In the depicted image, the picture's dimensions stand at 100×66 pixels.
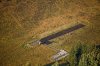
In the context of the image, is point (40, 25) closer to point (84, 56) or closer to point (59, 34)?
point (59, 34)

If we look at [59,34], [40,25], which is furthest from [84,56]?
[40,25]

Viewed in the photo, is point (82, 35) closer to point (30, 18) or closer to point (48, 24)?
point (48, 24)

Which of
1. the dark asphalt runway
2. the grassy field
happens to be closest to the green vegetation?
the grassy field

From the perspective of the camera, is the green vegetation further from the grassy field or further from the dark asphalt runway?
the dark asphalt runway

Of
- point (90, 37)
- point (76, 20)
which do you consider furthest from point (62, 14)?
point (90, 37)

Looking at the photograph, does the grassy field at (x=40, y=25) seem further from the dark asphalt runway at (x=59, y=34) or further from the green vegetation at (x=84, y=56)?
the green vegetation at (x=84, y=56)
